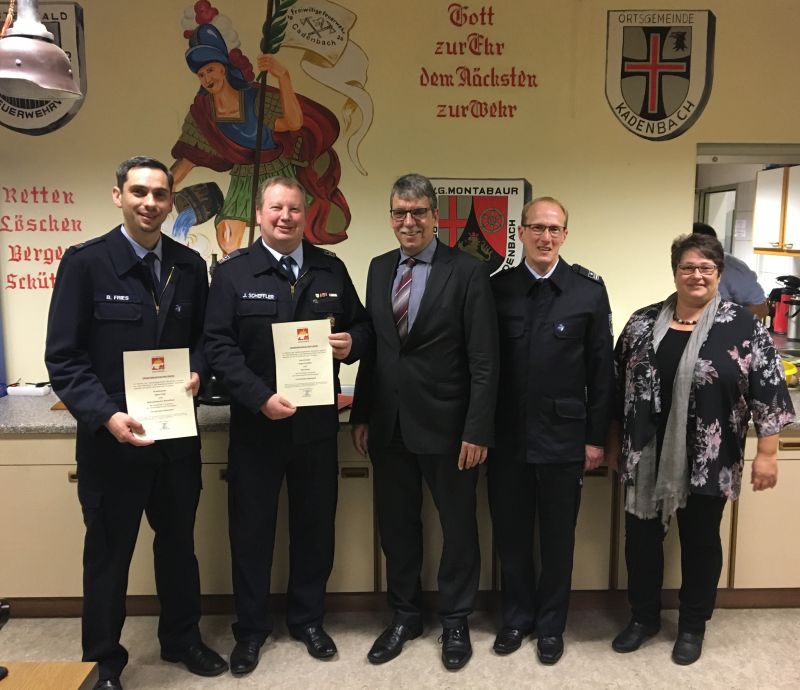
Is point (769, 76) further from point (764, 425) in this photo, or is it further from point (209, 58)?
point (209, 58)

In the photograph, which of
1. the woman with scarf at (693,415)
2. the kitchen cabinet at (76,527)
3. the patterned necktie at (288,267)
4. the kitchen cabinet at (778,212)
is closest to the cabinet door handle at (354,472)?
the kitchen cabinet at (76,527)

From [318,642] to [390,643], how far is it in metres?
0.25

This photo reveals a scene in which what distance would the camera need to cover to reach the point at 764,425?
6.88ft

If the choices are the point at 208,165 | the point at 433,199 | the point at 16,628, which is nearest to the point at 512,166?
the point at 433,199

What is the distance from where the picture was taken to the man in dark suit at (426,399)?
2.10 metres

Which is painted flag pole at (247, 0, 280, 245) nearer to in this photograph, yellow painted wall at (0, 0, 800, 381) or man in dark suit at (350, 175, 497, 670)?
yellow painted wall at (0, 0, 800, 381)

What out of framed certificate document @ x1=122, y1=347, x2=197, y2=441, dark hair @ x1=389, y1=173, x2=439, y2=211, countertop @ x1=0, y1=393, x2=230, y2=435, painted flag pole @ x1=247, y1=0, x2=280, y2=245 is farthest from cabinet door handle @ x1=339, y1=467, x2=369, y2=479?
painted flag pole @ x1=247, y1=0, x2=280, y2=245

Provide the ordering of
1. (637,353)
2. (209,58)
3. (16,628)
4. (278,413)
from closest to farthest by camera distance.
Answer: (278,413) → (637,353) → (16,628) → (209,58)

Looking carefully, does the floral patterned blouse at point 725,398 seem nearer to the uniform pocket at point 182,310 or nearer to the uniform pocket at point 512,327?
the uniform pocket at point 512,327

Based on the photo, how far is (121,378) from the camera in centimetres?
198

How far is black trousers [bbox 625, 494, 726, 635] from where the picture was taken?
222 centimetres

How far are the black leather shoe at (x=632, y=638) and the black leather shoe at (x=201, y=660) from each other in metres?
1.35

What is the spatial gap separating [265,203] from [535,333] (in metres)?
0.93

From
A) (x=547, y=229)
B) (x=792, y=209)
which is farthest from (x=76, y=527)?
(x=792, y=209)
